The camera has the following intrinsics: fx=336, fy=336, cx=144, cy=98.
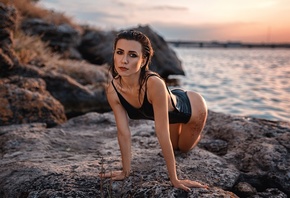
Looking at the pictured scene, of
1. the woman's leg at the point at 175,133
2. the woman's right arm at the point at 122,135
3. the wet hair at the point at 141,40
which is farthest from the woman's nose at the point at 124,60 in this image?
the woman's leg at the point at 175,133

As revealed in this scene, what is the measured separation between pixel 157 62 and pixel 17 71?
941 centimetres

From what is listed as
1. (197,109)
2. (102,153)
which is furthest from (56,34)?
(197,109)

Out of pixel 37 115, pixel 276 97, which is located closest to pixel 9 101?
pixel 37 115

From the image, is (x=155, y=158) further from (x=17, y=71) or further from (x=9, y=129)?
(x=17, y=71)

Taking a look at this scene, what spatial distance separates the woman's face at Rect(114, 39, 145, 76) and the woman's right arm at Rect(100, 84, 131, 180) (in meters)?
0.49

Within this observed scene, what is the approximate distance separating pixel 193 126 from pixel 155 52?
477 inches

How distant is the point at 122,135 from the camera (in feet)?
10.9

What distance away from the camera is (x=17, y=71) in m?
7.34

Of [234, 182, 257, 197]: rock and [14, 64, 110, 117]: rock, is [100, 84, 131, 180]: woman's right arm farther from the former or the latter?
[14, 64, 110, 117]: rock

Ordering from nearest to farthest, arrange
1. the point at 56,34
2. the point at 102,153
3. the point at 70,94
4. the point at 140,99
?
the point at 140,99 < the point at 102,153 < the point at 70,94 < the point at 56,34

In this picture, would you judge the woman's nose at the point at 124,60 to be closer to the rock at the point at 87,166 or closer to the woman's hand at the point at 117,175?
the rock at the point at 87,166

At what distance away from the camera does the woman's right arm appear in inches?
126

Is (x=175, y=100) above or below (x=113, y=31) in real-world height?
below

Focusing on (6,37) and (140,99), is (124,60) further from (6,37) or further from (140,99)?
(6,37)
